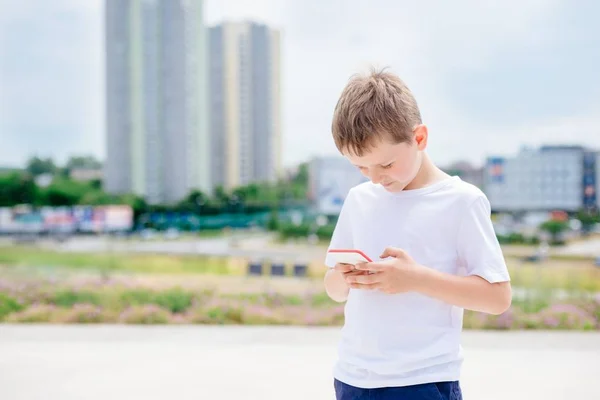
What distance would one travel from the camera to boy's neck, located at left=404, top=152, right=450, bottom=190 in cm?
111

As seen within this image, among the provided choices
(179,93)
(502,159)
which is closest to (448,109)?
(502,159)

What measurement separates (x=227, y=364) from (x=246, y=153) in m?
2.87


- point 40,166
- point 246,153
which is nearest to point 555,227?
point 246,153

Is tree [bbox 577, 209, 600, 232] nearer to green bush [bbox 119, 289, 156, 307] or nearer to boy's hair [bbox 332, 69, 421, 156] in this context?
green bush [bbox 119, 289, 156, 307]

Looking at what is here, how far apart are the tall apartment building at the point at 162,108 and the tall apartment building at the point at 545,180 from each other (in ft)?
8.69

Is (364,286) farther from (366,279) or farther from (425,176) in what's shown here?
(425,176)

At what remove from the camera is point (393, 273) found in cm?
100

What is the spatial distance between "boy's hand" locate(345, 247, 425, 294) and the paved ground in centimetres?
229

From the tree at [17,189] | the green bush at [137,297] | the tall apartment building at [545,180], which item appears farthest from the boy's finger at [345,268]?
the tree at [17,189]

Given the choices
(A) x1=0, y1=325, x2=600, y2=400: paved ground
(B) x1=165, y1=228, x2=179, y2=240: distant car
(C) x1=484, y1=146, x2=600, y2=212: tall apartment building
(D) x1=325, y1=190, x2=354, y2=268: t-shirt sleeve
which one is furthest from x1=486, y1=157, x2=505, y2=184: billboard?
(D) x1=325, y1=190, x2=354, y2=268: t-shirt sleeve

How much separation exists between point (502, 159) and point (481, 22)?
45.2 inches

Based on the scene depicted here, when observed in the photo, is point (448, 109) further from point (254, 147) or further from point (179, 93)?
point (179, 93)

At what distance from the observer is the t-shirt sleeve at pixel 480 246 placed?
1039 mm

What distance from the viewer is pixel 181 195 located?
251 inches
